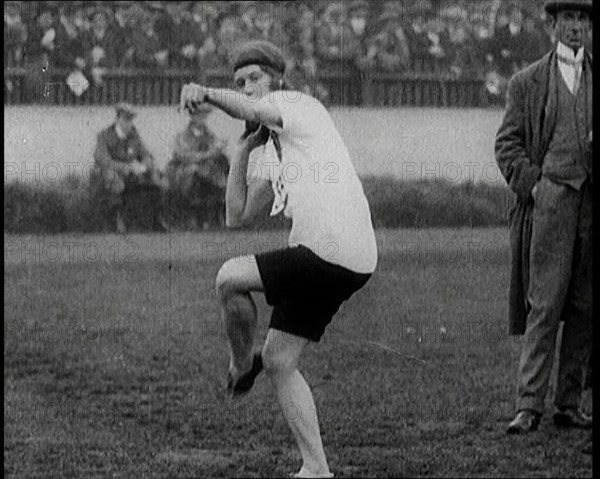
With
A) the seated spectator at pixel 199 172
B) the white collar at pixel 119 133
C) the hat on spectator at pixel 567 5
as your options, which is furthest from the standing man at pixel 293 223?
the hat on spectator at pixel 567 5

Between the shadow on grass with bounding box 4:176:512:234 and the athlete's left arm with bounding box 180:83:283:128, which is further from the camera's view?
the shadow on grass with bounding box 4:176:512:234

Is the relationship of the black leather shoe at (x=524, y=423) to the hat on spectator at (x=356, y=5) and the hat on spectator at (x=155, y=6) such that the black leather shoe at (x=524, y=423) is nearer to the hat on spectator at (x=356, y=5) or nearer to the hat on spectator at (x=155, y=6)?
the hat on spectator at (x=356, y=5)

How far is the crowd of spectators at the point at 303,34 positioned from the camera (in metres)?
8.07

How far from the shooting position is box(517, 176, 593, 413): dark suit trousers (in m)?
7.90

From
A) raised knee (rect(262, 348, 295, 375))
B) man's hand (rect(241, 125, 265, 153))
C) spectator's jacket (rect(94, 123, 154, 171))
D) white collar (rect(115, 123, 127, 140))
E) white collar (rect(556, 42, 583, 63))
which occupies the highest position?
white collar (rect(556, 42, 583, 63))

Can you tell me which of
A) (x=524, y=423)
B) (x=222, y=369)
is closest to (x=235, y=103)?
(x=222, y=369)

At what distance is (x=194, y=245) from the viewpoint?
8.07 m

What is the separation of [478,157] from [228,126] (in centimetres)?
128

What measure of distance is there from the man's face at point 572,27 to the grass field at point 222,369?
3.40 ft

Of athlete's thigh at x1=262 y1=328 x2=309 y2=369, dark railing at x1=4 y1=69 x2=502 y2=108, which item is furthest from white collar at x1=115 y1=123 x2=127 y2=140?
athlete's thigh at x1=262 y1=328 x2=309 y2=369

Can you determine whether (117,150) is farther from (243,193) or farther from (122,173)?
(243,193)

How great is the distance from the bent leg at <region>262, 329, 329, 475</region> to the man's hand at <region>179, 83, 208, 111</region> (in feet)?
3.82

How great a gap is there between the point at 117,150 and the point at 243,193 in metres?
0.76

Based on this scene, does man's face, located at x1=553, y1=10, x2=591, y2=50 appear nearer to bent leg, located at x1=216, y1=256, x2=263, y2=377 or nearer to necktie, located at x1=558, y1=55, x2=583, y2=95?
necktie, located at x1=558, y1=55, x2=583, y2=95
